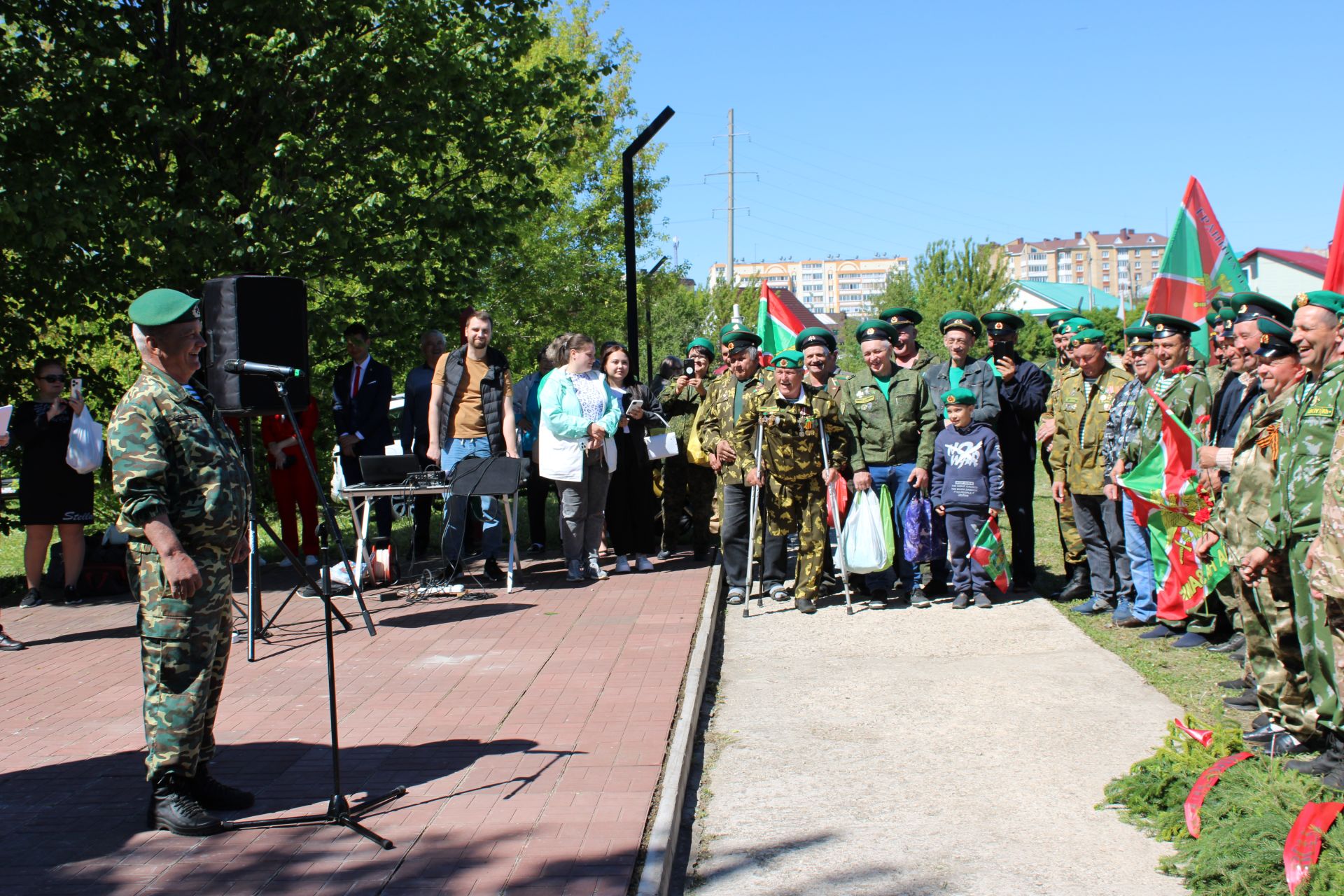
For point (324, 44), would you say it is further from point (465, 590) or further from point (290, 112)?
point (465, 590)

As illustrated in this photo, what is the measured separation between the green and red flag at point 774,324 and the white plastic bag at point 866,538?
2.17 metres

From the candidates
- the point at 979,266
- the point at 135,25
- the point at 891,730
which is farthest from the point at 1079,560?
the point at 979,266

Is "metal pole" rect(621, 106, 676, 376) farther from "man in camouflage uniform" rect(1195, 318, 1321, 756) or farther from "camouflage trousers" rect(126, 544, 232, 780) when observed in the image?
"camouflage trousers" rect(126, 544, 232, 780)

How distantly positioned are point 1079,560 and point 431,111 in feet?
23.5

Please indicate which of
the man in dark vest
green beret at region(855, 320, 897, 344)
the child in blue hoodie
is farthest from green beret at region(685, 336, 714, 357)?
the child in blue hoodie

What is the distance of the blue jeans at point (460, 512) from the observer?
9.79m

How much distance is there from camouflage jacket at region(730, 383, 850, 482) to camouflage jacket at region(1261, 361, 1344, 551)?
4188 millimetres

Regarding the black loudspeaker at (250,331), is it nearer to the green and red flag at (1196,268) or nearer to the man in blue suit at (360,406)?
the man in blue suit at (360,406)

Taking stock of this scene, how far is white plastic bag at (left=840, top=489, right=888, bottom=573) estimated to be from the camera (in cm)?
886

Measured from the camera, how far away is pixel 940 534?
9266 mm

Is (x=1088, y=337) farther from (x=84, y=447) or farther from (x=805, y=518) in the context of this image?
(x=84, y=447)

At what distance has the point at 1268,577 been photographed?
515cm

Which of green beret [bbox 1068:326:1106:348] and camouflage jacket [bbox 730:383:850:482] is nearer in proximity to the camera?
green beret [bbox 1068:326:1106:348]

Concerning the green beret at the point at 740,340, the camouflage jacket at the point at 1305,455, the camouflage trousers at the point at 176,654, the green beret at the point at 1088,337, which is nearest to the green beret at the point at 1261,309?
the camouflage jacket at the point at 1305,455
